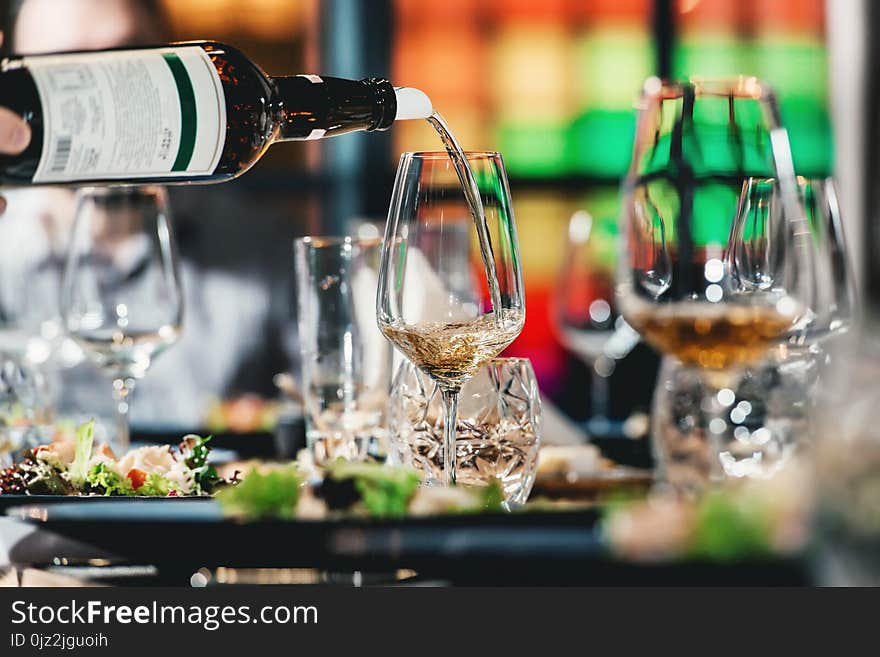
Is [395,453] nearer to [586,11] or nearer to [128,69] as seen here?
[128,69]

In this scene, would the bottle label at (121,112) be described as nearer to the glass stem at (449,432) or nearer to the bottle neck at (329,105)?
the bottle neck at (329,105)

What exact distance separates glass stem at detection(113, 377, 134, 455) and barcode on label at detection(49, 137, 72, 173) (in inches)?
12.5

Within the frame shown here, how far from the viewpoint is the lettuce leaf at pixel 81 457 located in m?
0.82

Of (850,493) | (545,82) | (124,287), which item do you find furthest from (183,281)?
(545,82)

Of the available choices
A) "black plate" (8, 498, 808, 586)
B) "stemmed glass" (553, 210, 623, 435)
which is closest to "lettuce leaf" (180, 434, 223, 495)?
"black plate" (8, 498, 808, 586)

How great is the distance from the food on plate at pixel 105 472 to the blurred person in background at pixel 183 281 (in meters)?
0.69

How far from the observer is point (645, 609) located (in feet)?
1.95

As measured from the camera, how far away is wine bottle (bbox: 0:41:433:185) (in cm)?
89

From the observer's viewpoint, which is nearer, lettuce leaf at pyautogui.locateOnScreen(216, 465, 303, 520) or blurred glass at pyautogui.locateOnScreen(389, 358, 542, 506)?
lettuce leaf at pyautogui.locateOnScreen(216, 465, 303, 520)

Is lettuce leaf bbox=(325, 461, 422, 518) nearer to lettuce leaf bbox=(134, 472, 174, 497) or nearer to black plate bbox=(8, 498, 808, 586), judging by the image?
black plate bbox=(8, 498, 808, 586)

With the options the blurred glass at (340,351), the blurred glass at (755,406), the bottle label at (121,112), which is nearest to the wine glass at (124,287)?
the blurred glass at (340,351)

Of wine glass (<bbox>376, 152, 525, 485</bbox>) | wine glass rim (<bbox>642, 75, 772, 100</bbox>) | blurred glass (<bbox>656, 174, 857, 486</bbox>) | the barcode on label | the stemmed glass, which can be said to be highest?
wine glass rim (<bbox>642, 75, 772, 100</bbox>)

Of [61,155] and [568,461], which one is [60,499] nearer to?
[61,155]

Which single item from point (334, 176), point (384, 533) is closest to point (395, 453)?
point (384, 533)
